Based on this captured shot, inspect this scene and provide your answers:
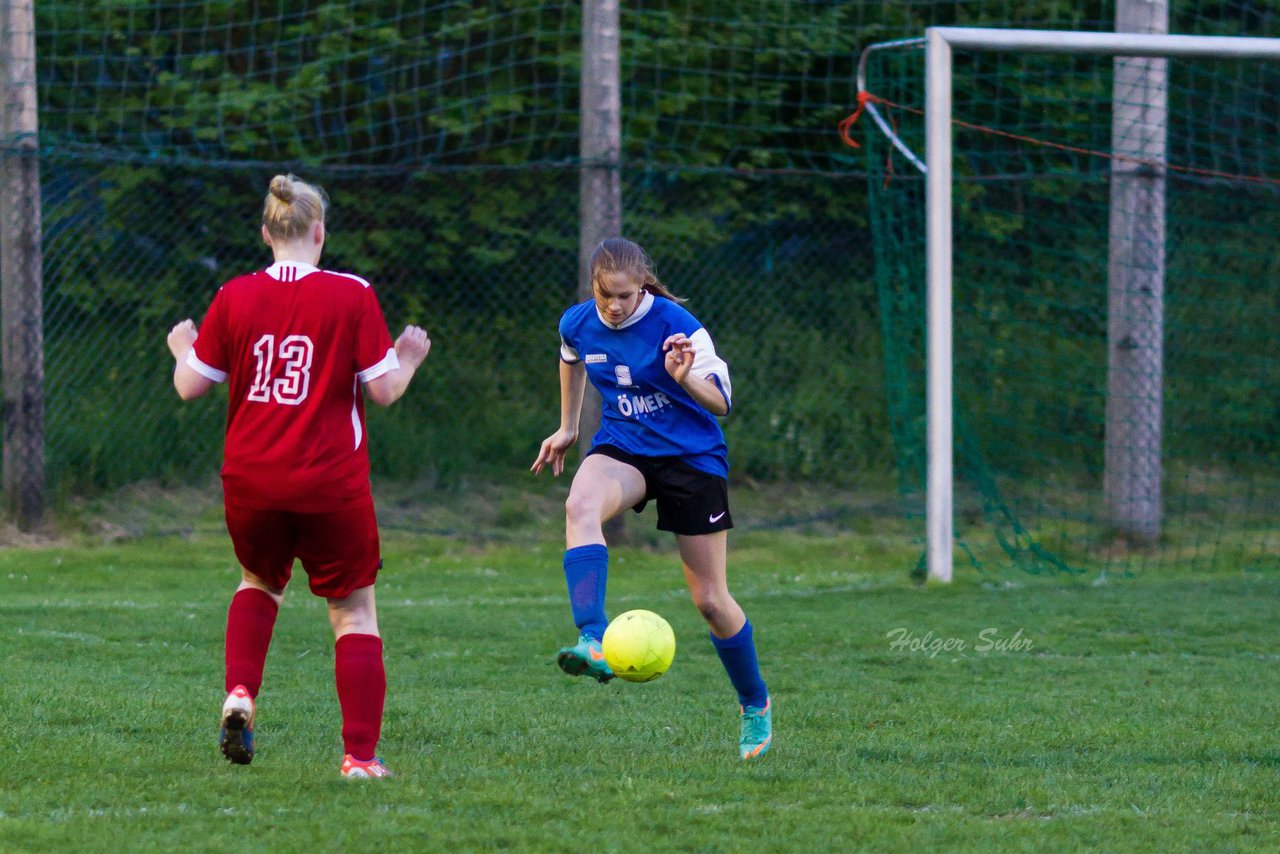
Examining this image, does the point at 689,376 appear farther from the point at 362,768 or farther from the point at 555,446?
the point at 362,768

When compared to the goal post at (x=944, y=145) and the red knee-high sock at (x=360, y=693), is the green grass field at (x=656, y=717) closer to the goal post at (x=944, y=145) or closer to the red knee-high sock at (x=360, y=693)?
the red knee-high sock at (x=360, y=693)

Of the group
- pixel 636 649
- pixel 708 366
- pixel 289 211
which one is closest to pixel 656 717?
pixel 636 649

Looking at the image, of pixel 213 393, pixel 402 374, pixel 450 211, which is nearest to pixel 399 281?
pixel 450 211

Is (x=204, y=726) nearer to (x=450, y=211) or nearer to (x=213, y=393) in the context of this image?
(x=213, y=393)

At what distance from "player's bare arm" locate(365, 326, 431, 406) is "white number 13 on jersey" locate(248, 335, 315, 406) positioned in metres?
0.17

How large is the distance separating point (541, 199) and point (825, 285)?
2.45m

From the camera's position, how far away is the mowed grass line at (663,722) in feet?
12.4

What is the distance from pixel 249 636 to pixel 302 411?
0.71 metres

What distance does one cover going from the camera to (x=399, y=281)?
12.2 meters

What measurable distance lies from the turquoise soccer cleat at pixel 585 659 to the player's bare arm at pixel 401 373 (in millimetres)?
835

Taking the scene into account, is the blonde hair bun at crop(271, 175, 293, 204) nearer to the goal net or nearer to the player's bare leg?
the player's bare leg

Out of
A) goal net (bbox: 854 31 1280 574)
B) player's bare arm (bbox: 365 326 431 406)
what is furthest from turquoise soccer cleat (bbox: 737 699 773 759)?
goal net (bbox: 854 31 1280 574)

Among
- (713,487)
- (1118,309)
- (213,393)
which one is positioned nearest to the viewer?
(713,487)

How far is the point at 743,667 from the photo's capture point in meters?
5.00
